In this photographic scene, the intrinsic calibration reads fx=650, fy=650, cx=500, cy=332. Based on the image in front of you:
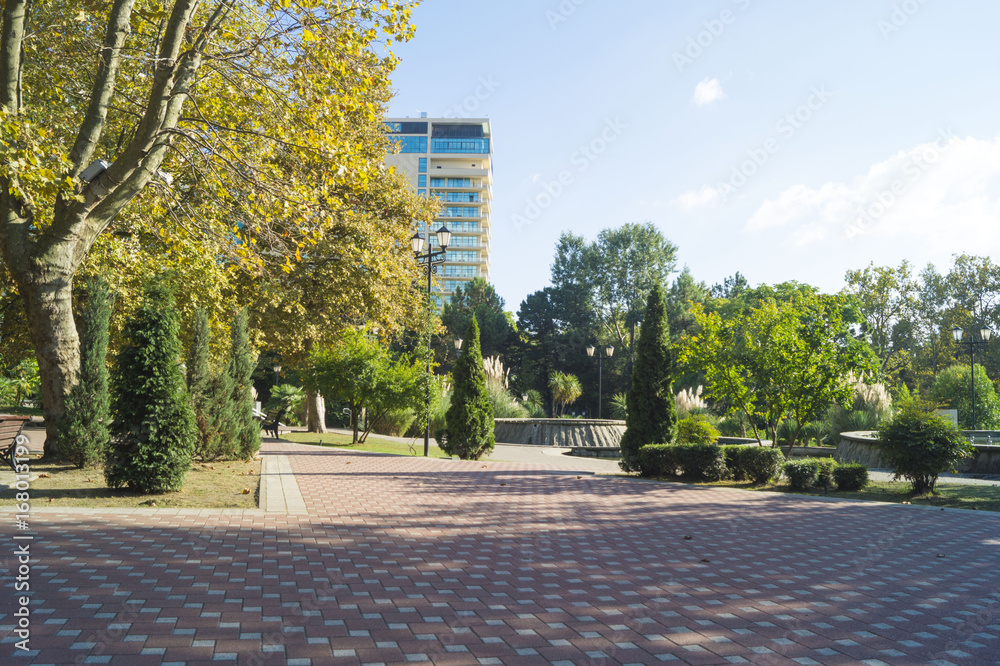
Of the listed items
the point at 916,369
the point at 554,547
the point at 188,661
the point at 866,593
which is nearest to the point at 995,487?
the point at 866,593

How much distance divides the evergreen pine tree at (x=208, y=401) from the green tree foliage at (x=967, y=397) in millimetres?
26687

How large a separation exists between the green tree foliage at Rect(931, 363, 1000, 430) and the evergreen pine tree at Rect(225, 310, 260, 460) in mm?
26195

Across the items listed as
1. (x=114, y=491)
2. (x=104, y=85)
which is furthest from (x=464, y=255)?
(x=114, y=491)

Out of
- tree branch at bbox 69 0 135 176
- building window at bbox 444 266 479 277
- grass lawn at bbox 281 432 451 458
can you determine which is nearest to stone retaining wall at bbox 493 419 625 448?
grass lawn at bbox 281 432 451 458

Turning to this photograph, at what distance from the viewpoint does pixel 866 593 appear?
4828mm

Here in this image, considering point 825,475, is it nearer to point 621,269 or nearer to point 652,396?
point 652,396

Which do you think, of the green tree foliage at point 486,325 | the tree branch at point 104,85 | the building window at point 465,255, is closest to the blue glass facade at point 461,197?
the building window at point 465,255

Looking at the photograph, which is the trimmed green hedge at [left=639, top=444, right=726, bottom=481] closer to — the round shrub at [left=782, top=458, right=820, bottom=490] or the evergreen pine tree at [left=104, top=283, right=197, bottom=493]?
the round shrub at [left=782, top=458, right=820, bottom=490]

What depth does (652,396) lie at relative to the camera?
13.8 m

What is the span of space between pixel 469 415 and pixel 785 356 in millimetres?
7718

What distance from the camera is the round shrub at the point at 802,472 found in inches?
443

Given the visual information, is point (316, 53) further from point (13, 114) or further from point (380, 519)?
point (380, 519)

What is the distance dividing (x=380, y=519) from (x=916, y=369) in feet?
178

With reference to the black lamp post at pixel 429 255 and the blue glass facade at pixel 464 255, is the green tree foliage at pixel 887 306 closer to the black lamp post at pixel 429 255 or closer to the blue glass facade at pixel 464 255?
the black lamp post at pixel 429 255
